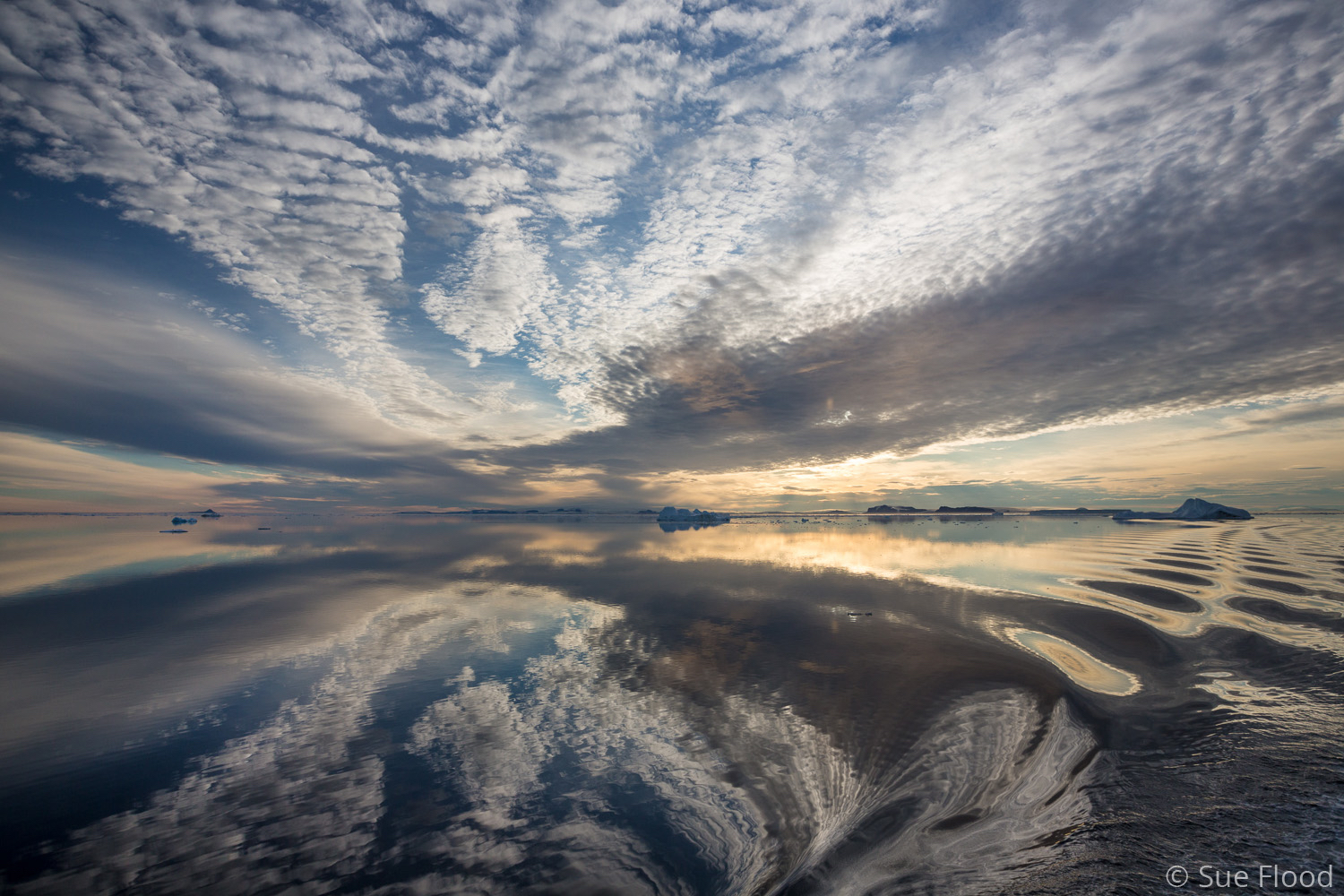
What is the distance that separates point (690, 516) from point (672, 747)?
151387 millimetres

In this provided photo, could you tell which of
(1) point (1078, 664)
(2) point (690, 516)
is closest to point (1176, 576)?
(1) point (1078, 664)

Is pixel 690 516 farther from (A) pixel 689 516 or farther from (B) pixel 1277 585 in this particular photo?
(B) pixel 1277 585

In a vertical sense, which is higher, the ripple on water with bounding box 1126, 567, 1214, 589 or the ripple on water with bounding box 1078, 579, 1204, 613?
the ripple on water with bounding box 1126, 567, 1214, 589

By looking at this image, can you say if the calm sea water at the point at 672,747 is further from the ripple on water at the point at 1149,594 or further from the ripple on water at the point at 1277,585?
the ripple on water at the point at 1277,585

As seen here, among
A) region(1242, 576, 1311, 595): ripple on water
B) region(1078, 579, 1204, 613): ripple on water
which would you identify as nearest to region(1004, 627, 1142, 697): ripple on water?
region(1078, 579, 1204, 613): ripple on water

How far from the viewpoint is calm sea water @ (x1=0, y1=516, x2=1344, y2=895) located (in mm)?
6230

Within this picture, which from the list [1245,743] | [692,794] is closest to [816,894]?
[692,794]

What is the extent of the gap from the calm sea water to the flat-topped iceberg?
13747cm

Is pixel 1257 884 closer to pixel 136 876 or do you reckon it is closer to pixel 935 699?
pixel 935 699

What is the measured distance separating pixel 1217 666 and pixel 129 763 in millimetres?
24701

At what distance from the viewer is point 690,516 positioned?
159875 mm

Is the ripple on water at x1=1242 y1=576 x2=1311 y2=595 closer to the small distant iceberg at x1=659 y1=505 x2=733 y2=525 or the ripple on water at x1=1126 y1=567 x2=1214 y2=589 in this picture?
the ripple on water at x1=1126 y1=567 x2=1214 y2=589

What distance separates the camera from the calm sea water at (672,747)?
20.4ft

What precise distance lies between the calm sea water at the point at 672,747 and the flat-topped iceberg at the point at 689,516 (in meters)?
137
